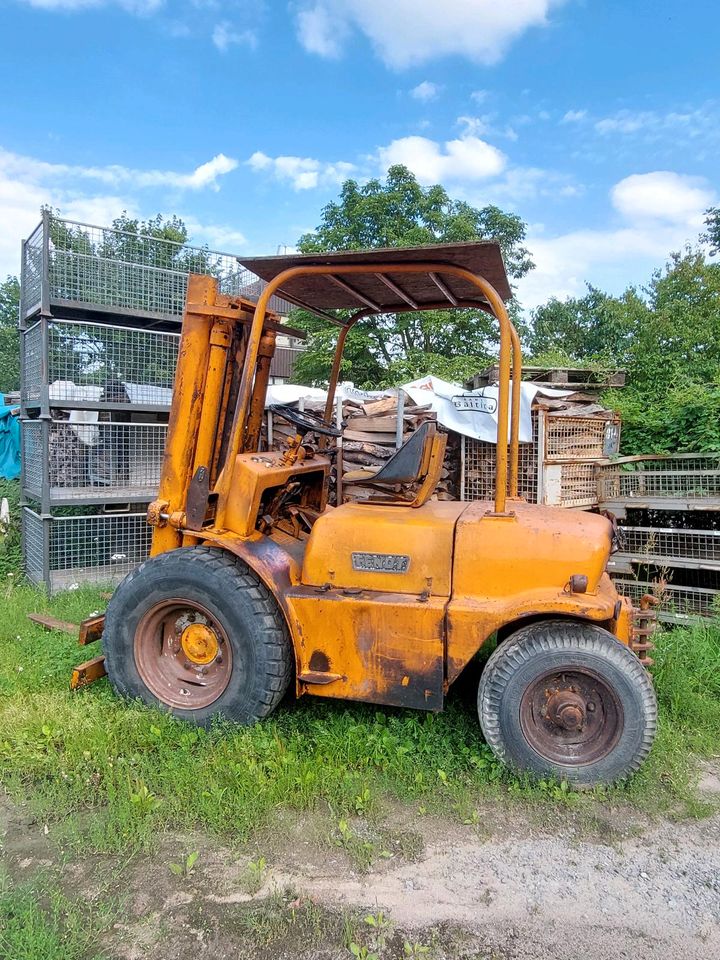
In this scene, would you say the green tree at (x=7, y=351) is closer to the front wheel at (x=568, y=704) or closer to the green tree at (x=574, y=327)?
the green tree at (x=574, y=327)

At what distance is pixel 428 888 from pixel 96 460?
6.31m

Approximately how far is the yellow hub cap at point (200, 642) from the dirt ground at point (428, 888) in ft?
3.78

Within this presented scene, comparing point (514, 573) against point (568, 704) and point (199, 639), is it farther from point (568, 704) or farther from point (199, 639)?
point (199, 639)

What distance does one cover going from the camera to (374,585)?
3.65m

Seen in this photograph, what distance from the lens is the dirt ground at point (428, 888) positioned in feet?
8.04

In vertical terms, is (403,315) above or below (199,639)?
above

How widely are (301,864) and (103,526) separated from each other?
5.30m

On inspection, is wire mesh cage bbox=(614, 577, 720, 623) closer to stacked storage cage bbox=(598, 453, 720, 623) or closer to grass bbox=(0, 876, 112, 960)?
stacked storage cage bbox=(598, 453, 720, 623)

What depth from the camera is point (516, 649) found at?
3463mm

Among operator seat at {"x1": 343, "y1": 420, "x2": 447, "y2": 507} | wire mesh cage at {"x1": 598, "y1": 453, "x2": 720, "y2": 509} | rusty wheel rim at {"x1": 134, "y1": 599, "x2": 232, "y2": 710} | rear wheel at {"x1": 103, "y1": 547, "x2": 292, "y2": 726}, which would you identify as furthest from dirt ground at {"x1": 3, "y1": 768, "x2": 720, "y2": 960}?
wire mesh cage at {"x1": 598, "y1": 453, "x2": 720, "y2": 509}

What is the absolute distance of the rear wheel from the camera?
12.2 ft

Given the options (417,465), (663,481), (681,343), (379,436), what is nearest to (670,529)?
(663,481)

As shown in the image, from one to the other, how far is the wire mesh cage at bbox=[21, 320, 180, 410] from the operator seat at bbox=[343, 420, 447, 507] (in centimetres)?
444

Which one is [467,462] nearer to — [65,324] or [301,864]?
[65,324]
